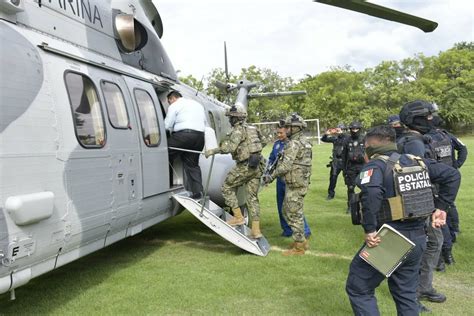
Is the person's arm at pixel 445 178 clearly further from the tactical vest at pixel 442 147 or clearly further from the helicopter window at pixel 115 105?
the helicopter window at pixel 115 105

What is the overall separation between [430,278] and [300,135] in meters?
2.64

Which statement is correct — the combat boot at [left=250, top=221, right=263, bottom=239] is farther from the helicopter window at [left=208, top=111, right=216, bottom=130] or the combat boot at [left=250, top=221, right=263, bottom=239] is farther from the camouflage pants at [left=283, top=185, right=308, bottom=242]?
the helicopter window at [left=208, top=111, right=216, bottom=130]

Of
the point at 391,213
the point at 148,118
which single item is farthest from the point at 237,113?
the point at 391,213

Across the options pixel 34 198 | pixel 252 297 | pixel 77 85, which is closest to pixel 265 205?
pixel 252 297

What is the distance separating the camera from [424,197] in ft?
10.7

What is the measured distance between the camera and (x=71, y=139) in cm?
397

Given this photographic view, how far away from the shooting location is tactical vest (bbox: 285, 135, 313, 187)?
20.3 feet

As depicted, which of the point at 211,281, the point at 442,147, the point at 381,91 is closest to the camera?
the point at 211,281

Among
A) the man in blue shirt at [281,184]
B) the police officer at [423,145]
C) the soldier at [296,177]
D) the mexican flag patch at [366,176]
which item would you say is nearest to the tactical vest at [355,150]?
the man in blue shirt at [281,184]

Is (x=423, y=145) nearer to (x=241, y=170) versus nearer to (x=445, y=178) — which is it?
(x=445, y=178)

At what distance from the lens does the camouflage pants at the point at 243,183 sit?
21.2 ft

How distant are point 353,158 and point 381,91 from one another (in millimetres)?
43118

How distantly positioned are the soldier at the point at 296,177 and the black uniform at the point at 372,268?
2724 mm

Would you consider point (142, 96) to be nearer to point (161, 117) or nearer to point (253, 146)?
point (161, 117)
